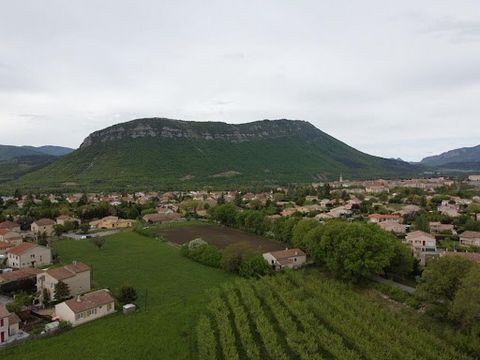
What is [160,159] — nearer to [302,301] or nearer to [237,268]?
[237,268]

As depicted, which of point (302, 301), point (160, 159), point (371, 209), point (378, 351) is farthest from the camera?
point (160, 159)

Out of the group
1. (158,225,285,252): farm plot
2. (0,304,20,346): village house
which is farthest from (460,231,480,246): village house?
(0,304,20,346): village house

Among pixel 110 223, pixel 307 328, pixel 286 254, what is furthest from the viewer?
pixel 110 223

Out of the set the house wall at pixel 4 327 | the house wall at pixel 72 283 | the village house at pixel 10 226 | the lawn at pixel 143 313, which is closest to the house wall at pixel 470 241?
the lawn at pixel 143 313

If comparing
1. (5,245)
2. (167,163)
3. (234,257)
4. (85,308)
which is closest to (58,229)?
(5,245)

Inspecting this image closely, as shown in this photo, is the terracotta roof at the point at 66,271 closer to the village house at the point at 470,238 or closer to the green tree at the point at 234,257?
the green tree at the point at 234,257

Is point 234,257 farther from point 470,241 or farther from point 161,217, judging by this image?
point 161,217

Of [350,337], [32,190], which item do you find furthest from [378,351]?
[32,190]
